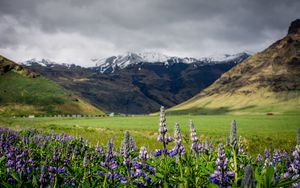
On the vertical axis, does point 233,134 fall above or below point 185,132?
above

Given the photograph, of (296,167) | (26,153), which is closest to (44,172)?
(26,153)

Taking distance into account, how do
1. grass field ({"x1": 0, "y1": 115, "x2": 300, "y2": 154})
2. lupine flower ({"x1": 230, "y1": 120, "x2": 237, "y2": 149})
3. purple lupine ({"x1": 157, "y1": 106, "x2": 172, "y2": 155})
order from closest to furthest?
lupine flower ({"x1": 230, "y1": 120, "x2": 237, "y2": 149}), purple lupine ({"x1": 157, "y1": 106, "x2": 172, "y2": 155}), grass field ({"x1": 0, "y1": 115, "x2": 300, "y2": 154})

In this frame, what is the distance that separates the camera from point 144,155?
7.07m

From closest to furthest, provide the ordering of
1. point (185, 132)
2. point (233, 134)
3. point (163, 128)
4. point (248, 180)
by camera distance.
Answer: point (248, 180) < point (233, 134) < point (163, 128) < point (185, 132)

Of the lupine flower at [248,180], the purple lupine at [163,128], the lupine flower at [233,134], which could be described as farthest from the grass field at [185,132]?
the lupine flower at [248,180]

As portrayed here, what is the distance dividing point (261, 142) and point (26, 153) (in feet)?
84.6

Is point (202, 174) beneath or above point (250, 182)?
beneath

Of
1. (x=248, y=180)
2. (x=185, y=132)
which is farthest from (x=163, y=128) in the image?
(x=185, y=132)

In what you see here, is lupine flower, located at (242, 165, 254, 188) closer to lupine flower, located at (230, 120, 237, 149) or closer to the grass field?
lupine flower, located at (230, 120, 237, 149)

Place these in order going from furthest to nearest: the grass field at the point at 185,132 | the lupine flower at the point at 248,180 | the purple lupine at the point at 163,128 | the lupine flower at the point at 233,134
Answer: the grass field at the point at 185,132 < the purple lupine at the point at 163,128 < the lupine flower at the point at 233,134 < the lupine flower at the point at 248,180

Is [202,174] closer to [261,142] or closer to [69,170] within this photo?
[69,170]

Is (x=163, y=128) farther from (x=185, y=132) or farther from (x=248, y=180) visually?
(x=185, y=132)

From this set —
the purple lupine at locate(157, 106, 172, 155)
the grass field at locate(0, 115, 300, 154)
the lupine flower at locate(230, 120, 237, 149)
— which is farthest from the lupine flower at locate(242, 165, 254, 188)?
the grass field at locate(0, 115, 300, 154)

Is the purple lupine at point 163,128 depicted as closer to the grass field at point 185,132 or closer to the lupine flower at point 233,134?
the grass field at point 185,132
